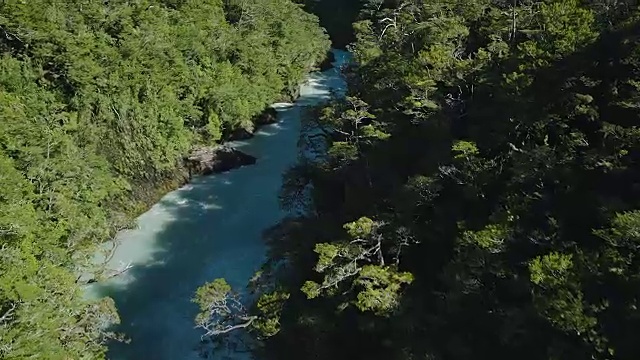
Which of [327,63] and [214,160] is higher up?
[327,63]

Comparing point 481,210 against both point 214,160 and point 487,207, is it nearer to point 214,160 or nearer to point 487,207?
point 487,207

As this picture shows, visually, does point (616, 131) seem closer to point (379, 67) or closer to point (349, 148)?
point (349, 148)

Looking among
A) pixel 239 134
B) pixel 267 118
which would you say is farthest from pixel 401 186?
pixel 267 118

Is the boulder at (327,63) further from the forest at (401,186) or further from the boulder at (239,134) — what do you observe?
the forest at (401,186)

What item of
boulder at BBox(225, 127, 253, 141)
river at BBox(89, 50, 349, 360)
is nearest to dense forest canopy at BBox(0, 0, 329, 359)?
boulder at BBox(225, 127, 253, 141)

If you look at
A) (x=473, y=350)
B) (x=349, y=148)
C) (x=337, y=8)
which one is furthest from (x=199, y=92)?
(x=337, y=8)

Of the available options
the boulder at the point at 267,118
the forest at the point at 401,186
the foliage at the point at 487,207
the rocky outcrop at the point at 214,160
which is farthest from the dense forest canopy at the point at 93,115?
the foliage at the point at 487,207
